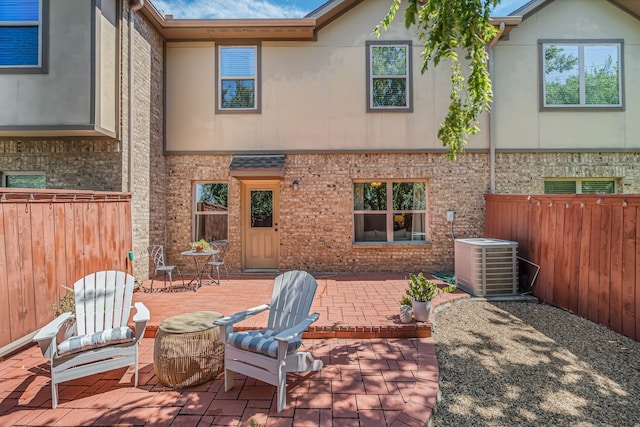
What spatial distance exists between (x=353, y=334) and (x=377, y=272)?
12.9 feet

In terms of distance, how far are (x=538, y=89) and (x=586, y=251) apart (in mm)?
5127

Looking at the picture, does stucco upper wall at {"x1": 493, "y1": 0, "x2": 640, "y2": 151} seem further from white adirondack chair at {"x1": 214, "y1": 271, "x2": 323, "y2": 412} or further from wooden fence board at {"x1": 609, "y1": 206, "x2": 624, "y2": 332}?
white adirondack chair at {"x1": 214, "y1": 271, "x2": 323, "y2": 412}

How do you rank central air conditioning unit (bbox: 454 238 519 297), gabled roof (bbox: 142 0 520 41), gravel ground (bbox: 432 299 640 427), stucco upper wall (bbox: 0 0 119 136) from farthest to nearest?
gabled roof (bbox: 142 0 520 41), central air conditioning unit (bbox: 454 238 519 297), stucco upper wall (bbox: 0 0 119 136), gravel ground (bbox: 432 299 640 427)

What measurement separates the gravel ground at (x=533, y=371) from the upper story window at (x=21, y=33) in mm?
8299

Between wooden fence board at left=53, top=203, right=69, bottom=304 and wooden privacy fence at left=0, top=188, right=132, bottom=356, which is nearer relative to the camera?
→ wooden privacy fence at left=0, top=188, right=132, bottom=356

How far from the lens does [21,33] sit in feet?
19.1

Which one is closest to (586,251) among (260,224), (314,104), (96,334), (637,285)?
(637,285)

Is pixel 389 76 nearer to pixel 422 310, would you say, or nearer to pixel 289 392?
pixel 422 310

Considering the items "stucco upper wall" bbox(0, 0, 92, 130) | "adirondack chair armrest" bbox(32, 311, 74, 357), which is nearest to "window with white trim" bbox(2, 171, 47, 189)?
"stucco upper wall" bbox(0, 0, 92, 130)

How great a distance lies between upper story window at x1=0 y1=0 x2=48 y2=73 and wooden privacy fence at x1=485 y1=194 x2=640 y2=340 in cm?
974

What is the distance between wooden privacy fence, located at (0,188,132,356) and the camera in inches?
155

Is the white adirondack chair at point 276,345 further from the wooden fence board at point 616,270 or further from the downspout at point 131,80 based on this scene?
the downspout at point 131,80

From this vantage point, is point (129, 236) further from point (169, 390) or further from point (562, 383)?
point (562, 383)

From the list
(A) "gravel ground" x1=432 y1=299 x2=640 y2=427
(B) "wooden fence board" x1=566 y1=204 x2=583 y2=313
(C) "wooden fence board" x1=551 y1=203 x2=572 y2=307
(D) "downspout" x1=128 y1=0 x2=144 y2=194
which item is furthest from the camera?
(D) "downspout" x1=128 y1=0 x2=144 y2=194
